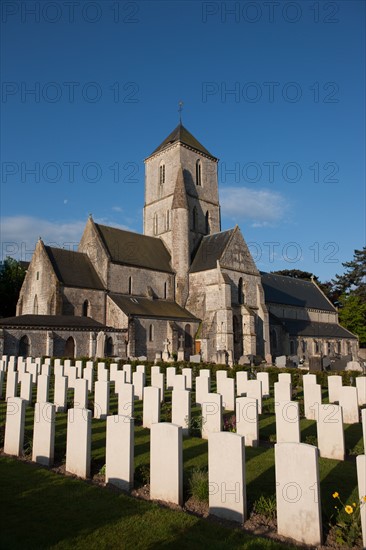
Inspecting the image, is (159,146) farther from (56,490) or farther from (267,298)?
(56,490)

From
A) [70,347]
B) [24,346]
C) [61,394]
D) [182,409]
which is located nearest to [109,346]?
[70,347]

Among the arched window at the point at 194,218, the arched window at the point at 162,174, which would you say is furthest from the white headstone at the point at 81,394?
the arched window at the point at 162,174

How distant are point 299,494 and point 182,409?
4778 mm

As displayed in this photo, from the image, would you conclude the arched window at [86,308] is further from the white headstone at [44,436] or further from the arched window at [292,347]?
the white headstone at [44,436]

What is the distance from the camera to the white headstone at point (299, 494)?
453 cm

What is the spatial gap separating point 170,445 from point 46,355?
71.6 ft

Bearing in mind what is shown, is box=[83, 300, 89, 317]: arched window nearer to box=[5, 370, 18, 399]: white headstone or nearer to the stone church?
the stone church

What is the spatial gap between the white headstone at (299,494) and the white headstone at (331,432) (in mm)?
2946

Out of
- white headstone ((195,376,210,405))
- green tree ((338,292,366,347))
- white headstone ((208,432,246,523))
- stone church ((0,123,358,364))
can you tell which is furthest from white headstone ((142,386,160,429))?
green tree ((338,292,366,347))

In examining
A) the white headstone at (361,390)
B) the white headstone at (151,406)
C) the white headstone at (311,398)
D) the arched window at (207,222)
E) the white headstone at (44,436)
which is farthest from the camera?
the arched window at (207,222)

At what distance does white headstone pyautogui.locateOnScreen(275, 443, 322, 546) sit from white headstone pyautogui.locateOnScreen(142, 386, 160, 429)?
4.80 metres

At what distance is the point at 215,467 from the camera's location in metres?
5.24

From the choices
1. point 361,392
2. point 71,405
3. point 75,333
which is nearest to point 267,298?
point 75,333

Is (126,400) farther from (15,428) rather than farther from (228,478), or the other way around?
(228,478)
